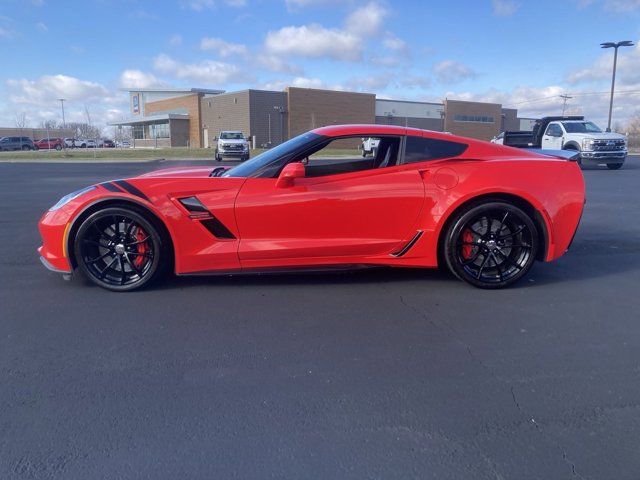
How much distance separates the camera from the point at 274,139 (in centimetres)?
5375

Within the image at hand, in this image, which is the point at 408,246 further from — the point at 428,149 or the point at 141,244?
the point at 141,244

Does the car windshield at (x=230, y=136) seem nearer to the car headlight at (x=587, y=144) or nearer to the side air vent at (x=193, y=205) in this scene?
the car headlight at (x=587, y=144)

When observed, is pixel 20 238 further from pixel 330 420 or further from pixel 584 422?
pixel 584 422

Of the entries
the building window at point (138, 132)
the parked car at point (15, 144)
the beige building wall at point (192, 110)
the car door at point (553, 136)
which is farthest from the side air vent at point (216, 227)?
the building window at point (138, 132)

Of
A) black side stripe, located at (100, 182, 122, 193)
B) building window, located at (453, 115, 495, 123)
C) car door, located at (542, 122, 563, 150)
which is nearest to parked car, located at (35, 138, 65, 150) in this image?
building window, located at (453, 115, 495, 123)

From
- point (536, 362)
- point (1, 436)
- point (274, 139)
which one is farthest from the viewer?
point (274, 139)

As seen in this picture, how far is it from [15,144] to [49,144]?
21.2ft

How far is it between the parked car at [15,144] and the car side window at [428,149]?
62763 mm

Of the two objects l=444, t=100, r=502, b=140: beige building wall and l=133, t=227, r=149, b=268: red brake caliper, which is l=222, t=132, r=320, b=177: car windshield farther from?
l=444, t=100, r=502, b=140: beige building wall

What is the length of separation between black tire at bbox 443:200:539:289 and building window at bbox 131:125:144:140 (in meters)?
75.7

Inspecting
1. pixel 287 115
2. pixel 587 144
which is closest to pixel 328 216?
pixel 587 144

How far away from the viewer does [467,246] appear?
457 centimetres

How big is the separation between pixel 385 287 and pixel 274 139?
166 feet

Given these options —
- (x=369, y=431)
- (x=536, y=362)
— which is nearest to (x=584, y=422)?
(x=536, y=362)
